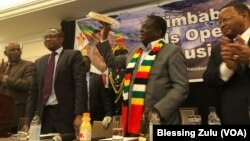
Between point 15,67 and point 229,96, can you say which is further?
point 15,67

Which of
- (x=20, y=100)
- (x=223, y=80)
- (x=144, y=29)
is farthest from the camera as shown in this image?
(x=20, y=100)

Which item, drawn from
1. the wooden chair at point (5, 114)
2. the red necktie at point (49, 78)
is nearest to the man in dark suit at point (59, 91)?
the red necktie at point (49, 78)

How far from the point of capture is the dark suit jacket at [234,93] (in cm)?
139

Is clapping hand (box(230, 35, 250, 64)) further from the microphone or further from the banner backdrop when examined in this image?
the banner backdrop

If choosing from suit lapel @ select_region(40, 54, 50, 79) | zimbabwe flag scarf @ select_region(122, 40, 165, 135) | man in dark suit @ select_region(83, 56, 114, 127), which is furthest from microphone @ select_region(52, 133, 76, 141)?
man in dark suit @ select_region(83, 56, 114, 127)

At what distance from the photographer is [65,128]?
1.88 m

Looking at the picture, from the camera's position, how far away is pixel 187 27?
297cm

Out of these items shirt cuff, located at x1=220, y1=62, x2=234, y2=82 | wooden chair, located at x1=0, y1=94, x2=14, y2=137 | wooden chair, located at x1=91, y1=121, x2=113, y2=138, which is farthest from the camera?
wooden chair, located at x1=91, y1=121, x2=113, y2=138

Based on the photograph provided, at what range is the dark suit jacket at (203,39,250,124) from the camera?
4.57 feet

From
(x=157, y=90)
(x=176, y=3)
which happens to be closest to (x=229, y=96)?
(x=157, y=90)

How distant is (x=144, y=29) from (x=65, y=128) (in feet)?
2.68

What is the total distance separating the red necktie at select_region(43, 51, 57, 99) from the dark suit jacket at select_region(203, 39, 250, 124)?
100 cm

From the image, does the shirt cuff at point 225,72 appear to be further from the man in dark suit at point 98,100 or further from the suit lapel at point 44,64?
the man in dark suit at point 98,100

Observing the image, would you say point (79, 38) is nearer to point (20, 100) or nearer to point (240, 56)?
point (20, 100)
